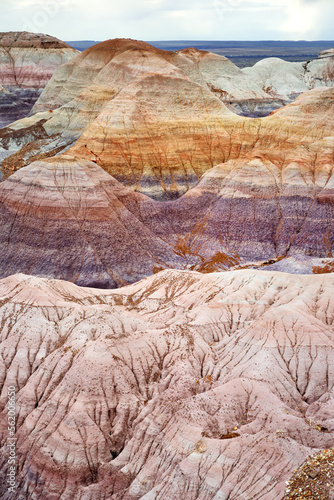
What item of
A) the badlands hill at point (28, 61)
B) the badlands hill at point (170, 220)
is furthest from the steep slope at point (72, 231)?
the badlands hill at point (28, 61)

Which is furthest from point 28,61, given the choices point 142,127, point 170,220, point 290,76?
point 170,220

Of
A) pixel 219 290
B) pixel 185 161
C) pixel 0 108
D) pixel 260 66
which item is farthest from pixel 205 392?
pixel 260 66

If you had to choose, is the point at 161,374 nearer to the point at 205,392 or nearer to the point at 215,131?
the point at 205,392

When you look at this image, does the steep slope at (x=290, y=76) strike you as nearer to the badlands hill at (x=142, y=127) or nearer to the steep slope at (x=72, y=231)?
the badlands hill at (x=142, y=127)

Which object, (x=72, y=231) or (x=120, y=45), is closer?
(x=72, y=231)

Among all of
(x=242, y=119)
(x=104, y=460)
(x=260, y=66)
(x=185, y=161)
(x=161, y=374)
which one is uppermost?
(x=260, y=66)

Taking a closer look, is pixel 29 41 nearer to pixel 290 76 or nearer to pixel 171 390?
pixel 290 76
